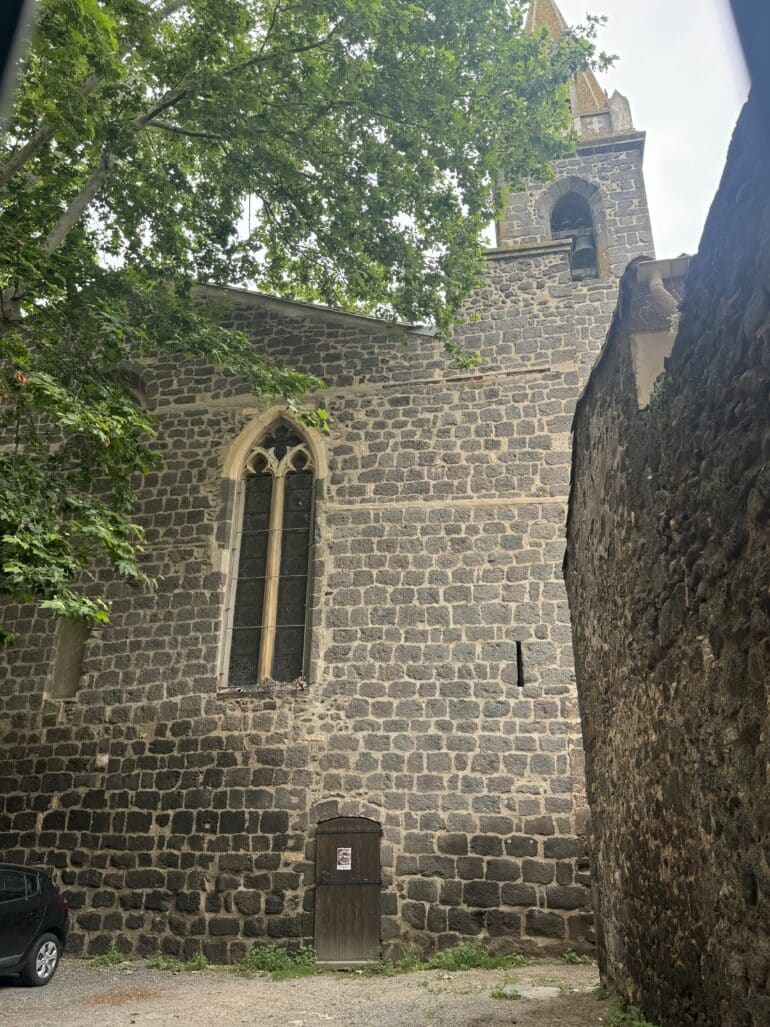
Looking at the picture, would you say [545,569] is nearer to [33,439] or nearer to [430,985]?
[430,985]

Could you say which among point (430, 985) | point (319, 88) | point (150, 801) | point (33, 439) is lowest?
point (430, 985)

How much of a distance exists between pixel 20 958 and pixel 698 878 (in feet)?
21.9

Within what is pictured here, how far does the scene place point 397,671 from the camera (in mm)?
9352

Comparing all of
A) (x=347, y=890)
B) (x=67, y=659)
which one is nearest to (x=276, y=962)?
(x=347, y=890)

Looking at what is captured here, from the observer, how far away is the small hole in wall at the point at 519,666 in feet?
29.9

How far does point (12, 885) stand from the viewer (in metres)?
7.44

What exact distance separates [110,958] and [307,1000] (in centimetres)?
307

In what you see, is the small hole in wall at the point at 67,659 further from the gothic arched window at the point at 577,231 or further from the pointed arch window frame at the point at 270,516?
the gothic arched window at the point at 577,231

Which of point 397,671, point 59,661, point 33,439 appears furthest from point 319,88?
point 59,661

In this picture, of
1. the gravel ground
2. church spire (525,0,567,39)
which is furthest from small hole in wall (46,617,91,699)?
church spire (525,0,567,39)

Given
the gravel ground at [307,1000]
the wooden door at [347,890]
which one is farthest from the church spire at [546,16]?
the gravel ground at [307,1000]

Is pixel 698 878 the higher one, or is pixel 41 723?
pixel 41 723

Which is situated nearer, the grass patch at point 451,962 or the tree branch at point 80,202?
the tree branch at point 80,202

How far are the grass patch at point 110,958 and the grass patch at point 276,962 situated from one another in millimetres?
1365
